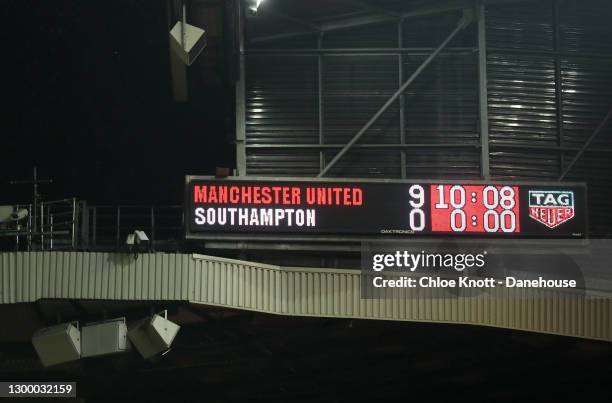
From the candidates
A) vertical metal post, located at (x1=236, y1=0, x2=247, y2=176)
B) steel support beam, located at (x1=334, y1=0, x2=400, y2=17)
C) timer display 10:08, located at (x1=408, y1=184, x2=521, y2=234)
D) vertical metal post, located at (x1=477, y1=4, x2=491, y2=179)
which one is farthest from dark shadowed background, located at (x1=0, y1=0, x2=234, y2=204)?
vertical metal post, located at (x1=477, y1=4, x2=491, y2=179)

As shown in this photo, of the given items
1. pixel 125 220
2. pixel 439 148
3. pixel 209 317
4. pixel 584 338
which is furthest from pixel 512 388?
pixel 125 220

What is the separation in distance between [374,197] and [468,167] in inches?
112

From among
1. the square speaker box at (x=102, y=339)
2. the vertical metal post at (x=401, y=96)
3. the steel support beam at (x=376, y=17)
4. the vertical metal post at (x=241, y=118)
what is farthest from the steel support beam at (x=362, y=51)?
the square speaker box at (x=102, y=339)

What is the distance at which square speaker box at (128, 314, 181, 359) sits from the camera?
15.7 m

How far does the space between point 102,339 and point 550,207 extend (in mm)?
9019

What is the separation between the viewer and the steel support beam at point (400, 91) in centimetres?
1943

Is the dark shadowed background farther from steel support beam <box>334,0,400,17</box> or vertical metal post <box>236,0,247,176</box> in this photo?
steel support beam <box>334,0,400,17</box>

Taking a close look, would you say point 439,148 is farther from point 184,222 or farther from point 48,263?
point 48,263

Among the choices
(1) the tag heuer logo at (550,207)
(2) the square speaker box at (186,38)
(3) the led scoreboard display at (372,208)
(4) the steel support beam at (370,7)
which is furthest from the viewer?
(4) the steel support beam at (370,7)

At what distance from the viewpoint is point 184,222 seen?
57.7ft

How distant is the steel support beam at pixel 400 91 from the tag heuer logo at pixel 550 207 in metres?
3.47

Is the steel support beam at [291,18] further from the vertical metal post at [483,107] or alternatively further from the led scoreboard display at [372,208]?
the led scoreboard display at [372,208]

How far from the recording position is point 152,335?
51.6 feet

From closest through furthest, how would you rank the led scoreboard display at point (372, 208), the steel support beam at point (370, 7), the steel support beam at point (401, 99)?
the led scoreboard display at point (372, 208), the steel support beam at point (370, 7), the steel support beam at point (401, 99)
